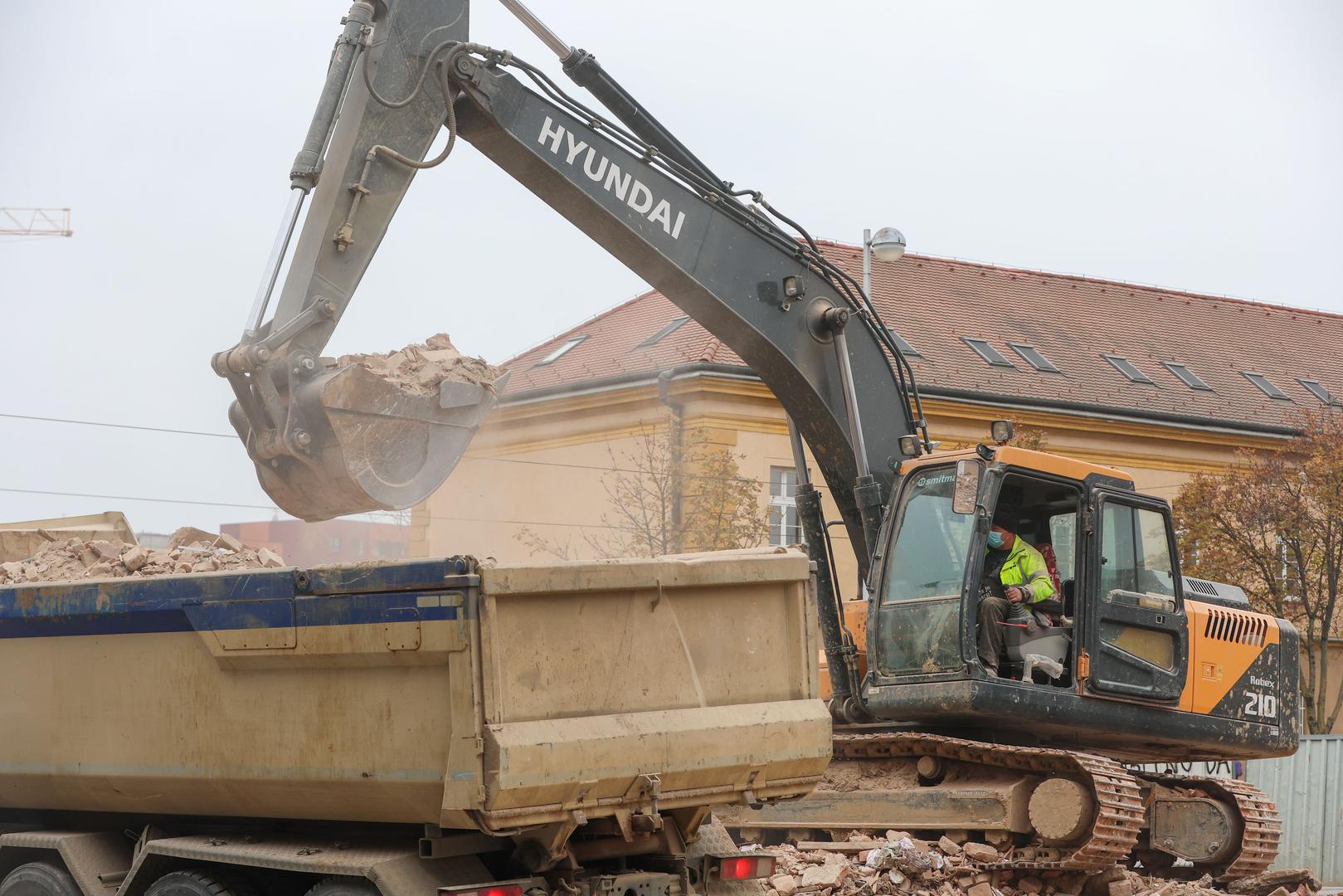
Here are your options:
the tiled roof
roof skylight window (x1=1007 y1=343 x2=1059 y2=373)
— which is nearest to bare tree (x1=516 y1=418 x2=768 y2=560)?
the tiled roof

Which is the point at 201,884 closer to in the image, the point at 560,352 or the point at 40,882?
the point at 40,882

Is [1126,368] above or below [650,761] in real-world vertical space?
above

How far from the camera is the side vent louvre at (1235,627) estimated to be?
991 cm

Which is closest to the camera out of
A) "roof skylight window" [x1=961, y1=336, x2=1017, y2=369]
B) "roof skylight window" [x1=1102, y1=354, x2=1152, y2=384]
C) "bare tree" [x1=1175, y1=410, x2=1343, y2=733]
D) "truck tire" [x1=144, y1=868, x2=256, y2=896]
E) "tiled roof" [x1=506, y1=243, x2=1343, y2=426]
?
"truck tire" [x1=144, y1=868, x2=256, y2=896]

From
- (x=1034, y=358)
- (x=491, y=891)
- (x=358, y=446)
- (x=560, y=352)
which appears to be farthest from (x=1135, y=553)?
(x=1034, y=358)


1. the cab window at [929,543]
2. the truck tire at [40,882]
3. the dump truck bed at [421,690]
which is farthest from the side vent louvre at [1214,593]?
the truck tire at [40,882]

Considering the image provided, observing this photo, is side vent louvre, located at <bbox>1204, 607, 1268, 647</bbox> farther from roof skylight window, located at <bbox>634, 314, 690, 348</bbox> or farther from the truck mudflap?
roof skylight window, located at <bbox>634, 314, 690, 348</bbox>

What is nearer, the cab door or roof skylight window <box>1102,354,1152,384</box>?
the cab door

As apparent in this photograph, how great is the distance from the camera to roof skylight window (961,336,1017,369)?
28.7 metres

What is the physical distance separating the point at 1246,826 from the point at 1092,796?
6.25 feet

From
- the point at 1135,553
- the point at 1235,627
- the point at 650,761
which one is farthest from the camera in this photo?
the point at 1235,627

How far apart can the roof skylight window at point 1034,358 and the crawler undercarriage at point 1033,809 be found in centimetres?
1917

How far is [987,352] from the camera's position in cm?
2903

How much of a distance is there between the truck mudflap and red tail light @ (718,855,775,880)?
379mm
